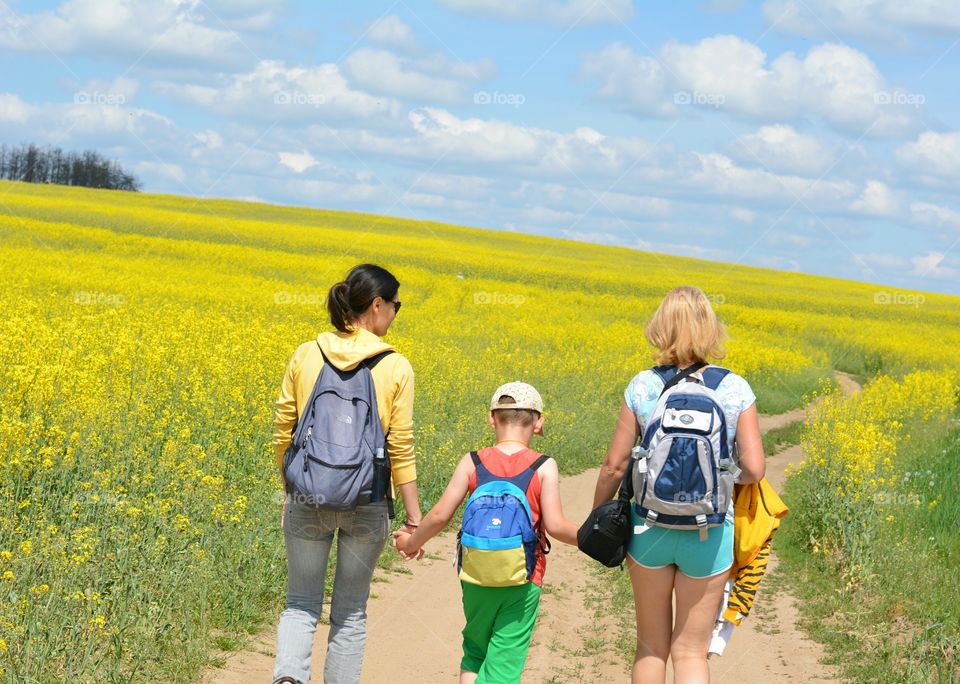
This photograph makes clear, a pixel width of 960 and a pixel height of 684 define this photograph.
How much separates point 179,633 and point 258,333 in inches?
264

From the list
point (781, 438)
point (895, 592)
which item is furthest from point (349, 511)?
point (781, 438)

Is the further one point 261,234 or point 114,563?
point 261,234

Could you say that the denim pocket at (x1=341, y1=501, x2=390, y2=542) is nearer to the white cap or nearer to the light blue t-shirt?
the white cap

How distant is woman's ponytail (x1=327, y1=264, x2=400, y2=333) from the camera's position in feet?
13.9

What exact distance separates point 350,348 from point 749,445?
160 centimetres

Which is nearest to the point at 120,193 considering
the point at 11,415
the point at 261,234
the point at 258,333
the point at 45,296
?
the point at 261,234

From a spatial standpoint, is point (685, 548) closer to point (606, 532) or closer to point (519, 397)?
point (606, 532)

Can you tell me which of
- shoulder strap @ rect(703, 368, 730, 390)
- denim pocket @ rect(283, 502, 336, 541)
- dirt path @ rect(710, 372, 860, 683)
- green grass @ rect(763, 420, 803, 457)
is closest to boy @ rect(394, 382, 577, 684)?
denim pocket @ rect(283, 502, 336, 541)

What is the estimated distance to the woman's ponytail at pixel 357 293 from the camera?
167 inches

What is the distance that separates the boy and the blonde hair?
538 mm

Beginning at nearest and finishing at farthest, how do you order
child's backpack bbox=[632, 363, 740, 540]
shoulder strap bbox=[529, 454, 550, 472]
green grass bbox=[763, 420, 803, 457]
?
child's backpack bbox=[632, 363, 740, 540]
shoulder strap bbox=[529, 454, 550, 472]
green grass bbox=[763, 420, 803, 457]

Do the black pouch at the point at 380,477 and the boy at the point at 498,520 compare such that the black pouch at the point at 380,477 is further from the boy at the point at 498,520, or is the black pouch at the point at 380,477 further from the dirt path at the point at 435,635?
the dirt path at the point at 435,635

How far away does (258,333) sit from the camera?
12.0 m

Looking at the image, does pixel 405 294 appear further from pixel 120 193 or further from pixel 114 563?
pixel 120 193
